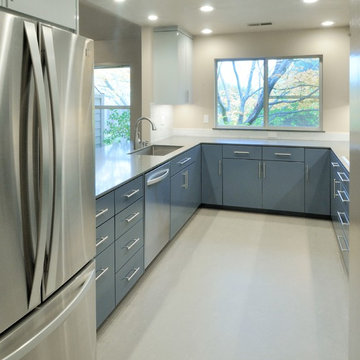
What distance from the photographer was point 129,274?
2.87m

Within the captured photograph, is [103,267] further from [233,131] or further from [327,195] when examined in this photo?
[233,131]

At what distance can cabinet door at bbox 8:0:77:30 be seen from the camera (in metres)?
1.46

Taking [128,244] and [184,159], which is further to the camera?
[184,159]

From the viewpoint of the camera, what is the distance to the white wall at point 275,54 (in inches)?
202

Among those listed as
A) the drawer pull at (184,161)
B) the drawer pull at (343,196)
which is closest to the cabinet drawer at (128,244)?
the drawer pull at (184,161)

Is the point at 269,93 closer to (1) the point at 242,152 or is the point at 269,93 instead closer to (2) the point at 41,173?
(1) the point at 242,152

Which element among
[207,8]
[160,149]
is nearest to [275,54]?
[207,8]

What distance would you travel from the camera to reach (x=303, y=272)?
3395mm

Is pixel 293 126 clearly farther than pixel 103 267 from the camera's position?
Yes

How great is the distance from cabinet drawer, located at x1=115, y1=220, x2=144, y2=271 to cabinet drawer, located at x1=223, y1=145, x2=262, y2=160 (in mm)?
2299

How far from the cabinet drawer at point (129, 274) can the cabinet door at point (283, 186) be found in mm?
2386

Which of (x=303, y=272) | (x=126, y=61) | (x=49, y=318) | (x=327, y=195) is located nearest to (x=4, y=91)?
(x=49, y=318)

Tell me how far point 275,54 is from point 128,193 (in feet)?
11.6

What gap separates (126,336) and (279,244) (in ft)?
6.86
